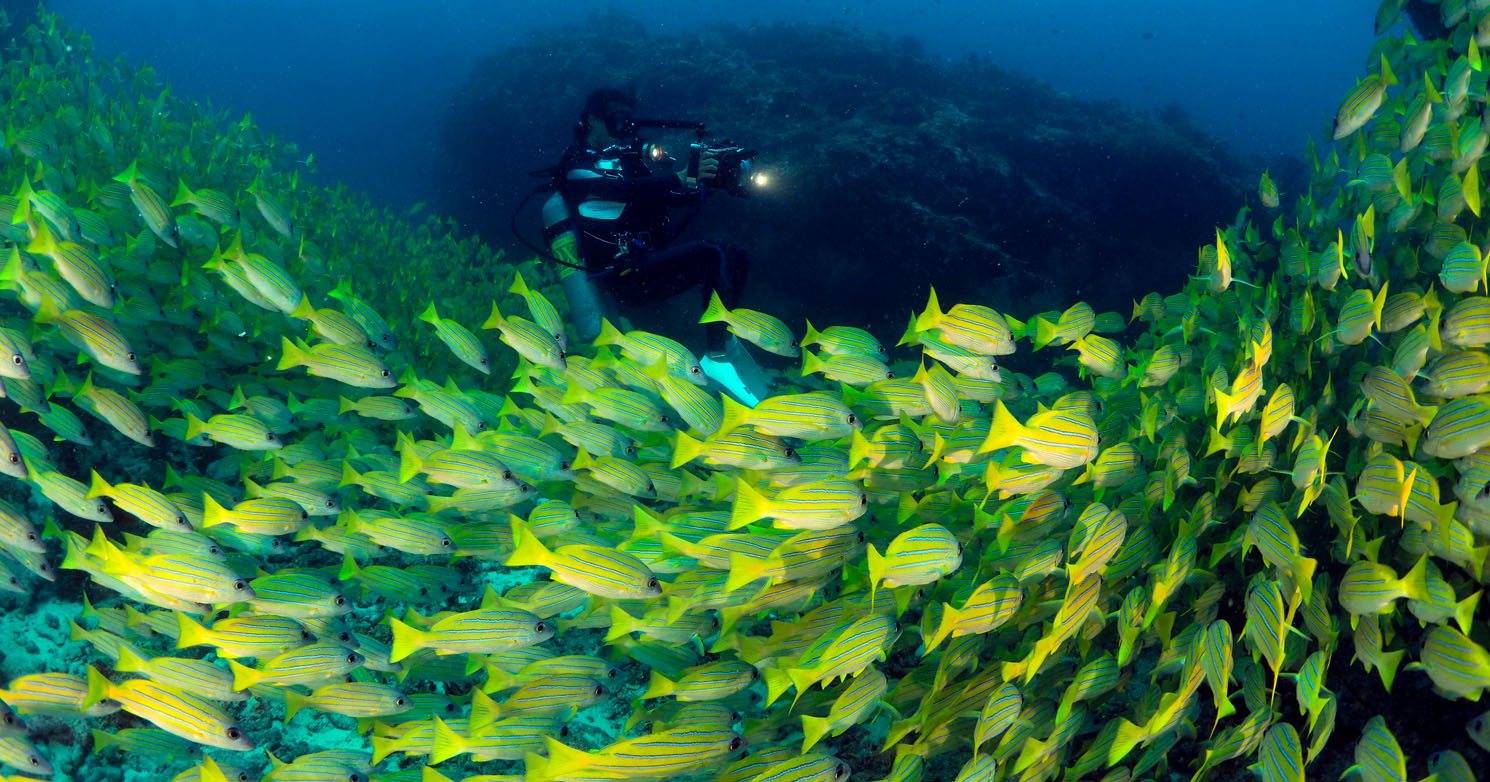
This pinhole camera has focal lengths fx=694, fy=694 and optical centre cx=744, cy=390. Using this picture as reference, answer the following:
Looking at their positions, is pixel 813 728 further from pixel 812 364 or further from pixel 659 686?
pixel 812 364

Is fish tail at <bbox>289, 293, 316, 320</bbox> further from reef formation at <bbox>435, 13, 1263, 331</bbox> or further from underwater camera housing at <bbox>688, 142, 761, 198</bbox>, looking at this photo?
reef formation at <bbox>435, 13, 1263, 331</bbox>

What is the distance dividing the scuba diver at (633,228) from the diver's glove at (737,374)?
1 centimetres

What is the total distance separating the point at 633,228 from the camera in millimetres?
7145

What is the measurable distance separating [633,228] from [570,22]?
25.7 metres

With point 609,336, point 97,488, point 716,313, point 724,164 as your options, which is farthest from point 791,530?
point 724,164

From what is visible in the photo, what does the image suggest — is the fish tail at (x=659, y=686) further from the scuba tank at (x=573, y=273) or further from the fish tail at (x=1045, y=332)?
the scuba tank at (x=573, y=273)

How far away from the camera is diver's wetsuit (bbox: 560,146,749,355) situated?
272 inches

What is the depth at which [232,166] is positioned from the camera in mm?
8266

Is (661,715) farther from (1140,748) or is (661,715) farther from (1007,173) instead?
(1007,173)

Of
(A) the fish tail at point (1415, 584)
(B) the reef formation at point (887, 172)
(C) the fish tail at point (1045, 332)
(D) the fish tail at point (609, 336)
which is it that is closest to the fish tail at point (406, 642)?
(D) the fish tail at point (609, 336)

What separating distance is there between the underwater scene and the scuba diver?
239cm

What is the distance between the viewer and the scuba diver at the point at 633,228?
22.5ft

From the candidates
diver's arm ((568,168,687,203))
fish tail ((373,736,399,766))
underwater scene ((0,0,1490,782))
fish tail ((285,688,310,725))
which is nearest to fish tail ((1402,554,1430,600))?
underwater scene ((0,0,1490,782))

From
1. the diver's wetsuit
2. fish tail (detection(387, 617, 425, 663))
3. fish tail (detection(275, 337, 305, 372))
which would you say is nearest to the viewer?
fish tail (detection(387, 617, 425, 663))
